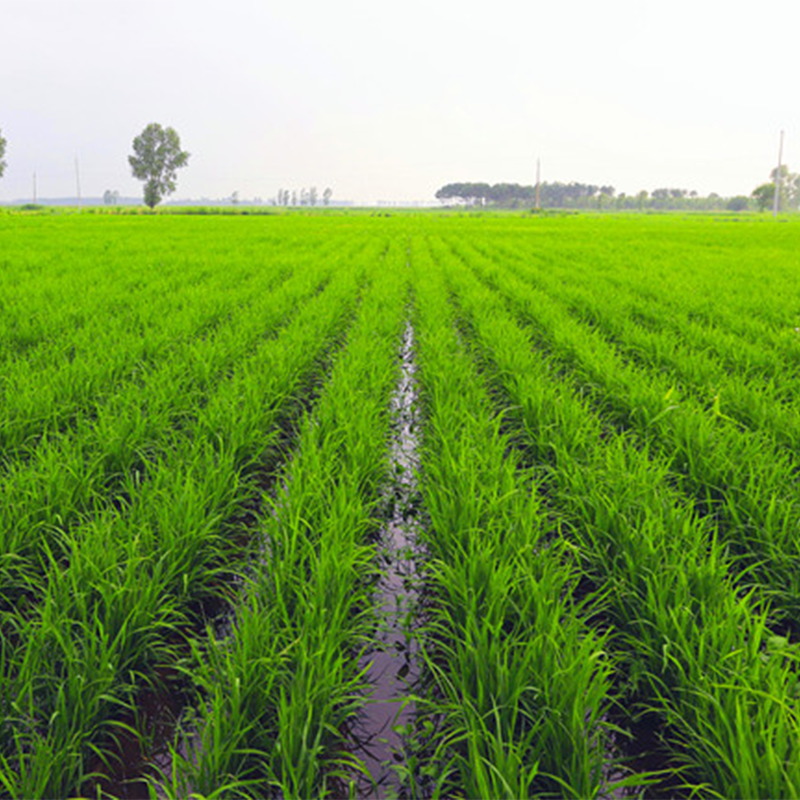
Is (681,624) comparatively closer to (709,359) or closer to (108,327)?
(709,359)

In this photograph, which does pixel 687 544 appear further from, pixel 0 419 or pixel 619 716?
pixel 0 419

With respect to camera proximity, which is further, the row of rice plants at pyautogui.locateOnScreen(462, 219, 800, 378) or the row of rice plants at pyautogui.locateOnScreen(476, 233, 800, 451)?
the row of rice plants at pyautogui.locateOnScreen(462, 219, 800, 378)

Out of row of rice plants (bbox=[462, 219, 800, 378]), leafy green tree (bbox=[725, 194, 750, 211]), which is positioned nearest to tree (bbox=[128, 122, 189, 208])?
row of rice plants (bbox=[462, 219, 800, 378])

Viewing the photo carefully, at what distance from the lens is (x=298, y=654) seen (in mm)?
1760

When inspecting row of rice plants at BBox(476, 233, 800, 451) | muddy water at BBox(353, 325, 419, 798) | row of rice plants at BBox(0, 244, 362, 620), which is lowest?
muddy water at BBox(353, 325, 419, 798)

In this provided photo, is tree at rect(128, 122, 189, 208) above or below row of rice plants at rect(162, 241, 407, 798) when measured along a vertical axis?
above

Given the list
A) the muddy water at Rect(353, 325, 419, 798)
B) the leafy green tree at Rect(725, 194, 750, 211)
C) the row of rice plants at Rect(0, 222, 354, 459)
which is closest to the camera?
the muddy water at Rect(353, 325, 419, 798)

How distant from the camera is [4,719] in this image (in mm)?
1551

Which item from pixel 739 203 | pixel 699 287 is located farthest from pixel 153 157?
pixel 739 203

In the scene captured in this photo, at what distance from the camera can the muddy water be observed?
1.77 m

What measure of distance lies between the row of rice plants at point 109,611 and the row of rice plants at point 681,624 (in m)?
1.54

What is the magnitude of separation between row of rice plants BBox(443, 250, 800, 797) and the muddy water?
0.74 metres

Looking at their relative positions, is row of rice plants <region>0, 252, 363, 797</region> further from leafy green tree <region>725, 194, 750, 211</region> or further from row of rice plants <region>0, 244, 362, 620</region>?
leafy green tree <region>725, 194, 750, 211</region>

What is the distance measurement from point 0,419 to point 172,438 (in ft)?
3.43
